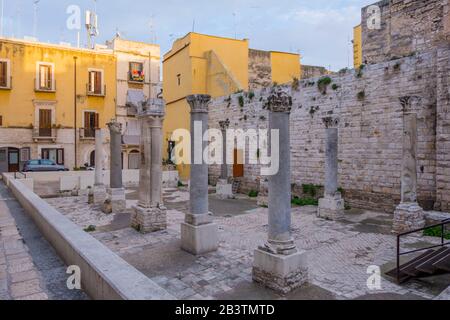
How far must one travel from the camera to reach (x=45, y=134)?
1001 inches

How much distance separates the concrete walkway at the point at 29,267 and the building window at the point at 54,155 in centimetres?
1923

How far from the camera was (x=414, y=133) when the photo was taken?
936 cm

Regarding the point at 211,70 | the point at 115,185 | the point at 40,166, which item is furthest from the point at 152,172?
the point at 40,166

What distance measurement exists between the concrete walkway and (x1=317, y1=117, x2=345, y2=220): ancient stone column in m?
8.17

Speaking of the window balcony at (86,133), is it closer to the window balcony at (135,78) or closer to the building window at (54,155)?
the building window at (54,155)

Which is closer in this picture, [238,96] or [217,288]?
[217,288]

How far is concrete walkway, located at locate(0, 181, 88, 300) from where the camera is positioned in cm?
432

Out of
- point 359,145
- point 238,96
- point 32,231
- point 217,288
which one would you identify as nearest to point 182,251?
point 217,288

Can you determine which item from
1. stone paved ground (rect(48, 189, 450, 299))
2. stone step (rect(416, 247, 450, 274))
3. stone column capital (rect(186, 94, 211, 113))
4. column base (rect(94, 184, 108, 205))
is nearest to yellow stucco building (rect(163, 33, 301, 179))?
column base (rect(94, 184, 108, 205))

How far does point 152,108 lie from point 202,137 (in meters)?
2.40

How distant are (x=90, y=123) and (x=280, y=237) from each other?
2506cm

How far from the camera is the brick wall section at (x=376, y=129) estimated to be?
34.3 ft

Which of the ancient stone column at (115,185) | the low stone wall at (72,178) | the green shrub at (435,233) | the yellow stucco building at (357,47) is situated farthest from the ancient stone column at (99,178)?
the yellow stucco building at (357,47)

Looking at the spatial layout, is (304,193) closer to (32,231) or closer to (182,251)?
(182,251)
